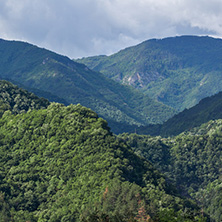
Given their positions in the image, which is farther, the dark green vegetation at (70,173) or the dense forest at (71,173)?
the dark green vegetation at (70,173)

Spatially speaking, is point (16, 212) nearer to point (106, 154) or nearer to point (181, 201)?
point (106, 154)

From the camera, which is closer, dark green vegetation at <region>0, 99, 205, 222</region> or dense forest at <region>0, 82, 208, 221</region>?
dense forest at <region>0, 82, 208, 221</region>

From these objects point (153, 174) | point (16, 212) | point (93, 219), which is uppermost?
point (153, 174)

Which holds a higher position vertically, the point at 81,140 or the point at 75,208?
the point at 81,140

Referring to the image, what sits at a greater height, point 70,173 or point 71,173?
point 71,173

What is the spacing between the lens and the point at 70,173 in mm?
156250

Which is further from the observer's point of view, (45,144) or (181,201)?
(45,144)

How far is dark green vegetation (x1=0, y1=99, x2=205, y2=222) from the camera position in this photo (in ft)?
451

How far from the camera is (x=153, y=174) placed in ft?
559

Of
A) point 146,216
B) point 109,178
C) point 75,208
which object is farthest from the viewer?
point 109,178

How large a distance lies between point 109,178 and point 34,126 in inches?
1692

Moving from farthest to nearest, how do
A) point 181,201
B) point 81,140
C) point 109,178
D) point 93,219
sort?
point 81,140 < point 181,201 < point 109,178 < point 93,219

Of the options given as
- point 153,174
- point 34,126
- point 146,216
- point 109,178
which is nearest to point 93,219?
point 146,216

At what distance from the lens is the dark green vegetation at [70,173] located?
138 meters
